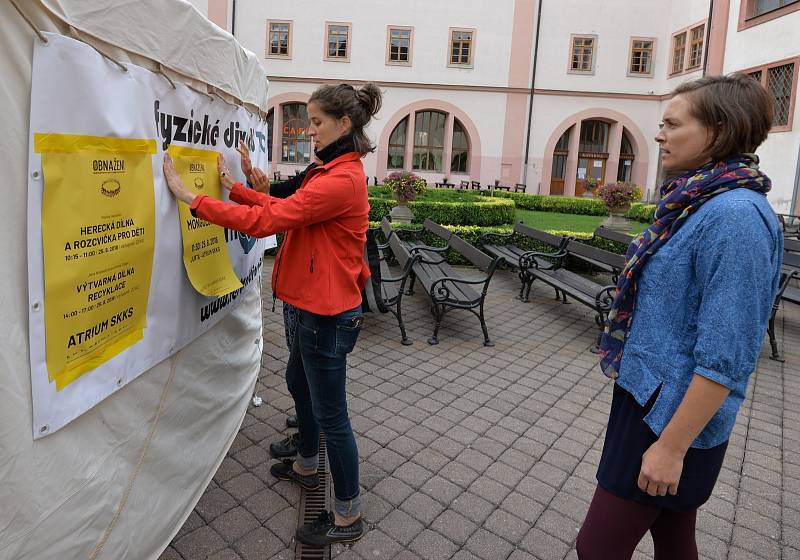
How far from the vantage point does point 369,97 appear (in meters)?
2.47

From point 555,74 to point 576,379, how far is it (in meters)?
26.6

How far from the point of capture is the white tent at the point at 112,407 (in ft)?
4.87

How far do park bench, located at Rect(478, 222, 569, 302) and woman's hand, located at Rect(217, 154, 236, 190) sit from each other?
4.64 m

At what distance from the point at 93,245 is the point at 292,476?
5.72 feet

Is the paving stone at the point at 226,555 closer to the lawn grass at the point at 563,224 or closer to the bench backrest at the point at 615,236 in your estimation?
the bench backrest at the point at 615,236

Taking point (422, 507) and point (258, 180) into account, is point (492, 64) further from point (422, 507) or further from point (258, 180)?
point (422, 507)

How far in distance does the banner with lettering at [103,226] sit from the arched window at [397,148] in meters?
28.8

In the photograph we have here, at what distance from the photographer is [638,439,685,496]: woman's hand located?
145 cm

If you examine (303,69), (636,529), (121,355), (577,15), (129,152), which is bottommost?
(636,529)

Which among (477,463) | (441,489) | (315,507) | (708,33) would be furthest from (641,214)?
(315,507)

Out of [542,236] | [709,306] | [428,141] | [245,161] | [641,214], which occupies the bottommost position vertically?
[542,236]

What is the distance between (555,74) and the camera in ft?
93.2

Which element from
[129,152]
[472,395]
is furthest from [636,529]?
[472,395]

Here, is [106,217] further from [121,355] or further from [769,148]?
[769,148]
